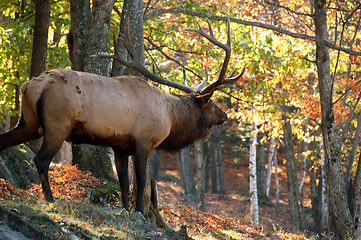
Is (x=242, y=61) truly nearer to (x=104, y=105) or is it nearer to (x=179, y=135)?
(x=179, y=135)

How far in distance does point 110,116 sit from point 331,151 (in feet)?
18.7

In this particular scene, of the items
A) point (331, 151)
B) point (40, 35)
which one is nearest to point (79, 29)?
point (40, 35)

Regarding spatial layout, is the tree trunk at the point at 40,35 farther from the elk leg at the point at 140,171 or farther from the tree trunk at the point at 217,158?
the tree trunk at the point at 217,158

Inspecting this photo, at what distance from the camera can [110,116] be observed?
6945mm

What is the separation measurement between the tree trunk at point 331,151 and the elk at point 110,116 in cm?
292

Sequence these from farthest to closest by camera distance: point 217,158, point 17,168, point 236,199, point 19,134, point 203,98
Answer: point 236,199
point 217,158
point 203,98
point 17,168
point 19,134

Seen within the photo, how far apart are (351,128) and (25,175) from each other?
65.4 ft

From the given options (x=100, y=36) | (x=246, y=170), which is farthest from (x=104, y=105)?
(x=246, y=170)

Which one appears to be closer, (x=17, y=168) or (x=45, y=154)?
(x=45, y=154)

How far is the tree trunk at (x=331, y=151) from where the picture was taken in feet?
33.0

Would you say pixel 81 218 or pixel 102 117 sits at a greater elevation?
pixel 102 117

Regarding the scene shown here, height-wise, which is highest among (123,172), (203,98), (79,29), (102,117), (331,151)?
(79,29)

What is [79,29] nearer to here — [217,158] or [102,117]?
[102,117]

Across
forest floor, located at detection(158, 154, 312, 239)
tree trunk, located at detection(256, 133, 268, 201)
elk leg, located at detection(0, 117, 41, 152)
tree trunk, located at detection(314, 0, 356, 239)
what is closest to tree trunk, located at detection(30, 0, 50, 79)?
elk leg, located at detection(0, 117, 41, 152)
